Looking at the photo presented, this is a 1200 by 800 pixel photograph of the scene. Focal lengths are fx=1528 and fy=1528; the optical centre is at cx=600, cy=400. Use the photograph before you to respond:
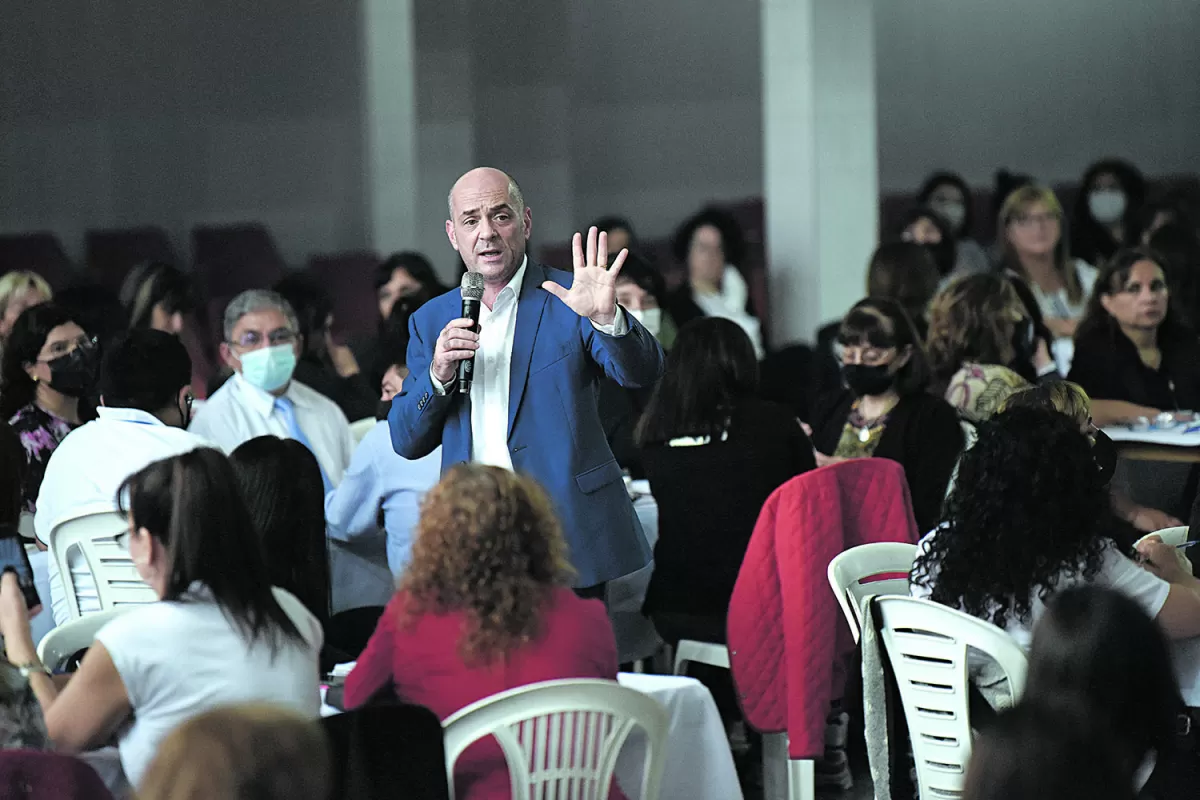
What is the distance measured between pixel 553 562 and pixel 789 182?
5354mm

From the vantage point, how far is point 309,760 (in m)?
1.78

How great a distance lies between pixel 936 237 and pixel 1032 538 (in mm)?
4985

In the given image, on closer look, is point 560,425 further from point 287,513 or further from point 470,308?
point 287,513

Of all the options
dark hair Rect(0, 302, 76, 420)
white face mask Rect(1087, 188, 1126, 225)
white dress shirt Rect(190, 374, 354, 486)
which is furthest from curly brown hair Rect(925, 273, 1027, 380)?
white face mask Rect(1087, 188, 1126, 225)

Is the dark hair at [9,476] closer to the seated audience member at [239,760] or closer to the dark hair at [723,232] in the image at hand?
the seated audience member at [239,760]

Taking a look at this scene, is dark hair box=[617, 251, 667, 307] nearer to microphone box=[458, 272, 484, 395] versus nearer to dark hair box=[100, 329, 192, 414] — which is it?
dark hair box=[100, 329, 192, 414]

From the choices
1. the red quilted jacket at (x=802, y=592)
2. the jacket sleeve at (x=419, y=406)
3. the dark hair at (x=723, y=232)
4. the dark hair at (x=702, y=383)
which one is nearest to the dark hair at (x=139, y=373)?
the jacket sleeve at (x=419, y=406)

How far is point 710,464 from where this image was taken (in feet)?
13.6

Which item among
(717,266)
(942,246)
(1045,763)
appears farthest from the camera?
(717,266)

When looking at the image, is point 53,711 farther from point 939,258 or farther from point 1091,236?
point 1091,236

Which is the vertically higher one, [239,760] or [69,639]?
[239,760]

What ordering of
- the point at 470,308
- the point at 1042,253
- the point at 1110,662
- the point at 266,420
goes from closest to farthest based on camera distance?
the point at 1110,662 → the point at 470,308 → the point at 266,420 → the point at 1042,253

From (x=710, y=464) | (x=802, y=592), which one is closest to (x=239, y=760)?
(x=802, y=592)

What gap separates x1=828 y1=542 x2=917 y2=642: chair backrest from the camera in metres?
3.36
